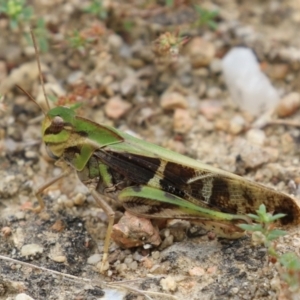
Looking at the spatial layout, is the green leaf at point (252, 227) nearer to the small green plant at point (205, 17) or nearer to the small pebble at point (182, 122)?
the small pebble at point (182, 122)

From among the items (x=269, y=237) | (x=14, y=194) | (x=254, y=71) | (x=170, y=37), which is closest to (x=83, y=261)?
(x=14, y=194)

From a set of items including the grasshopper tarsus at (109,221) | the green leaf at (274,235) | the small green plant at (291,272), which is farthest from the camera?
the grasshopper tarsus at (109,221)

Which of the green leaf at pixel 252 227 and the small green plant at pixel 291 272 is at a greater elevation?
the green leaf at pixel 252 227

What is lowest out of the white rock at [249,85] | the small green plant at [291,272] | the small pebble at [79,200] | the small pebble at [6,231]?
the small pebble at [6,231]

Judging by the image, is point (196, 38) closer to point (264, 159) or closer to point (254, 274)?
point (264, 159)

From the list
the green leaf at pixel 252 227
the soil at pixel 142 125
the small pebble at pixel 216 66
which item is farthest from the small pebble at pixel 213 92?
the green leaf at pixel 252 227

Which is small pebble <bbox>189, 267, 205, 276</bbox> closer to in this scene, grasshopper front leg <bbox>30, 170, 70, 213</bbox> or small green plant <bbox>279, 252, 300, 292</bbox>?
small green plant <bbox>279, 252, 300, 292</bbox>
